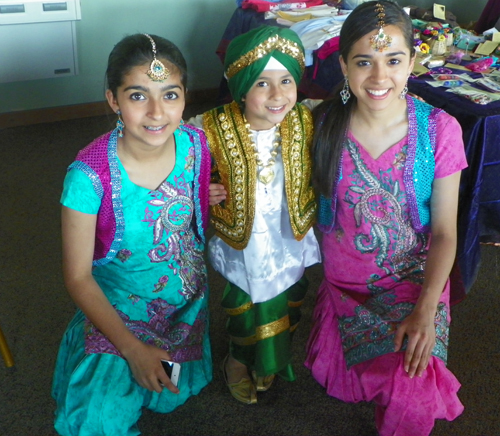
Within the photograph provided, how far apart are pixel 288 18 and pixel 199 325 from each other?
7.11 ft

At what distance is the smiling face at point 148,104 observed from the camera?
125cm

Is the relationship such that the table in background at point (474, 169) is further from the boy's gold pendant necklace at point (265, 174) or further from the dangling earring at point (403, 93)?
the boy's gold pendant necklace at point (265, 174)

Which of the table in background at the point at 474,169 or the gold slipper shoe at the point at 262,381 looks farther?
the table in background at the point at 474,169

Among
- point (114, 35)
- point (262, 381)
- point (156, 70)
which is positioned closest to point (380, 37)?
point (156, 70)

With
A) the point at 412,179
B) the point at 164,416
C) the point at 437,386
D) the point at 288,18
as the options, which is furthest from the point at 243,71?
the point at 288,18

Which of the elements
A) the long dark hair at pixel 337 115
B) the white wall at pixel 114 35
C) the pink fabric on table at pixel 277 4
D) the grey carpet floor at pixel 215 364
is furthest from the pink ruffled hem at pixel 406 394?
the white wall at pixel 114 35

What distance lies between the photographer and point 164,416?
1639 millimetres

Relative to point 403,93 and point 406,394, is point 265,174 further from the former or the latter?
point 406,394

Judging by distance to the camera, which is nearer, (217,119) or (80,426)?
(80,426)

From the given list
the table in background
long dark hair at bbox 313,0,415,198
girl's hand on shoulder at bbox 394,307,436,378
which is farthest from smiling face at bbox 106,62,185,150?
the table in background

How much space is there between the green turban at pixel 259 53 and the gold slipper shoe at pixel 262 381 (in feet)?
2.83

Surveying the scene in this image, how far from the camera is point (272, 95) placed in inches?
52.2

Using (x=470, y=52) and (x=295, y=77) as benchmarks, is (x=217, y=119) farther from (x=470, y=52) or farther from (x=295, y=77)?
(x=470, y=52)

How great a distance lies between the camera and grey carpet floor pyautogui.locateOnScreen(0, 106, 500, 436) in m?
1.60
